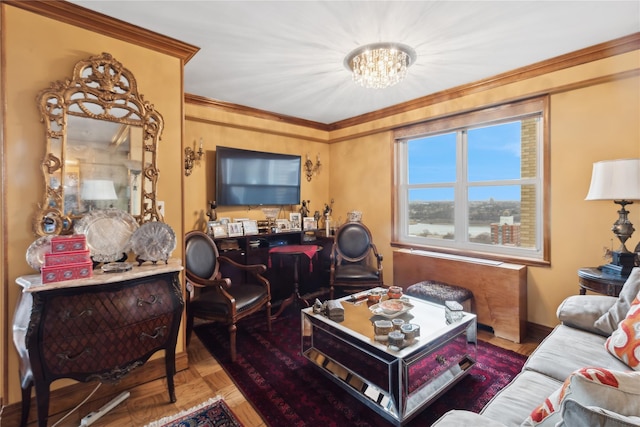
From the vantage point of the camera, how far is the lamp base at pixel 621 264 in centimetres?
212

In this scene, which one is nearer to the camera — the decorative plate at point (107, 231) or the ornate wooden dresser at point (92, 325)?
the ornate wooden dresser at point (92, 325)

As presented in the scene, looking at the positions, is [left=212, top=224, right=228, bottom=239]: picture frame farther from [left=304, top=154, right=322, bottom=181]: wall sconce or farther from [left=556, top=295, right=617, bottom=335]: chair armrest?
[left=556, top=295, right=617, bottom=335]: chair armrest

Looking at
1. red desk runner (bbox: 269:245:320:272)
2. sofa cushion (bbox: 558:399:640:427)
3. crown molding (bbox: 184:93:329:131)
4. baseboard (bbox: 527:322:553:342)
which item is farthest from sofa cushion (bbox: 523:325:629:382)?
crown molding (bbox: 184:93:329:131)

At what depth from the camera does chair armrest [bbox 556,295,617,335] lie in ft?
6.01

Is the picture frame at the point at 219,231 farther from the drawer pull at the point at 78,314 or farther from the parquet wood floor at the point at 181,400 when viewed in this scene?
the drawer pull at the point at 78,314

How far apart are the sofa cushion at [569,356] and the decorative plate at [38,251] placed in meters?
2.72

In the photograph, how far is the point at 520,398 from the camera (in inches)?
50.3

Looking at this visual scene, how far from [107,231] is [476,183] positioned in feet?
11.5

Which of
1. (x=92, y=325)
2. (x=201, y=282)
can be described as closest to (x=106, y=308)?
(x=92, y=325)

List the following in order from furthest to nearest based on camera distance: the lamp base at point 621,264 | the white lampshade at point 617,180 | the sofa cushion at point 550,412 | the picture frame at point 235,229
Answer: the picture frame at point 235,229, the lamp base at point 621,264, the white lampshade at point 617,180, the sofa cushion at point 550,412

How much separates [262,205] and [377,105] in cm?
197

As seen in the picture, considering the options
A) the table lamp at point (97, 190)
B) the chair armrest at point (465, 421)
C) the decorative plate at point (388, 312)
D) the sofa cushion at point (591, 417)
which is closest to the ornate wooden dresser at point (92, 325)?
the table lamp at point (97, 190)

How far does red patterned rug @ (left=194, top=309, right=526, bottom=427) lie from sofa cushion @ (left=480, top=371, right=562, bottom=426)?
565 millimetres

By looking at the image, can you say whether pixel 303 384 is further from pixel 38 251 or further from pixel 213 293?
pixel 38 251
